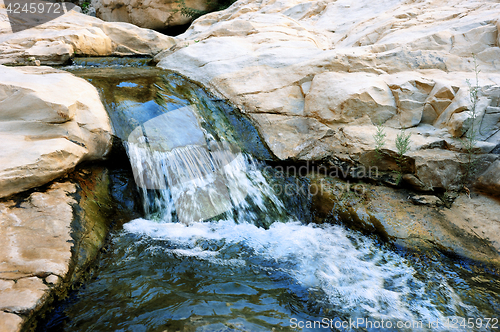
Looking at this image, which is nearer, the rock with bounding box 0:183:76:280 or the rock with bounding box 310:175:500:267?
the rock with bounding box 0:183:76:280

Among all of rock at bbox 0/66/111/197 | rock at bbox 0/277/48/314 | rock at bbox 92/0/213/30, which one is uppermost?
rock at bbox 92/0/213/30

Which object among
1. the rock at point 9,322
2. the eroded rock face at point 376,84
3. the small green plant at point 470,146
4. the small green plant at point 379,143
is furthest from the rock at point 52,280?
the small green plant at point 470,146

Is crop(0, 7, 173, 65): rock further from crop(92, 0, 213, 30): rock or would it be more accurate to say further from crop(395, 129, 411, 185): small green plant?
crop(395, 129, 411, 185): small green plant

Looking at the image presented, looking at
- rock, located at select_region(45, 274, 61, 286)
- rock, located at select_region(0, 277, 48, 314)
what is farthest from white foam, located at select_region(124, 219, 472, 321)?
rock, located at select_region(0, 277, 48, 314)

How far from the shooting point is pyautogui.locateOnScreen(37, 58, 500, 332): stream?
2.20 m

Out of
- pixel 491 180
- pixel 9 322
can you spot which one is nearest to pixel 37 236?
pixel 9 322

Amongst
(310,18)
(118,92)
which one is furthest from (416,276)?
(310,18)

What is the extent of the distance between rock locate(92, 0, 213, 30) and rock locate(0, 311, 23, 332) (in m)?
12.1

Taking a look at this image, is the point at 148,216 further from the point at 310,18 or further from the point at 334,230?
the point at 310,18

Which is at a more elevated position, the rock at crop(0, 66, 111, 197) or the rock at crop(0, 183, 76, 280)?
the rock at crop(0, 66, 111, 197)

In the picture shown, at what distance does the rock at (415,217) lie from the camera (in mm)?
2936

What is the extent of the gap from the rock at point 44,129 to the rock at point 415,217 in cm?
277

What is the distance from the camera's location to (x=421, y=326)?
2207mm

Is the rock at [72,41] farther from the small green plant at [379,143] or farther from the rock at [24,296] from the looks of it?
the small green plant at [379,143]
